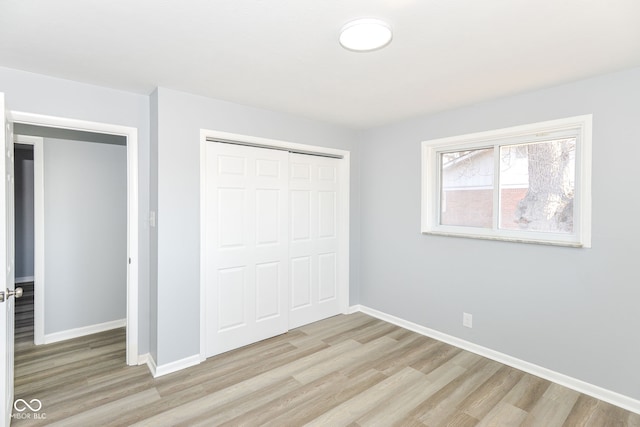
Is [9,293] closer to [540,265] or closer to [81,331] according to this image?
[81,331]

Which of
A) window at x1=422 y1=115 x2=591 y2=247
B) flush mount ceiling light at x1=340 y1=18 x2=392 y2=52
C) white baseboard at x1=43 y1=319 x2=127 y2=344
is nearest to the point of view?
flush mount ceiling light at x1=340 y1=18 x2=392 y2=52

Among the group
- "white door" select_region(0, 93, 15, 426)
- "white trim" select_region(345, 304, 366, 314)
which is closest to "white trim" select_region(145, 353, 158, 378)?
"white door" select_region(0, 93, 15, 426)

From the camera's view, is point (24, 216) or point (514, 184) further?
point (24, 216)

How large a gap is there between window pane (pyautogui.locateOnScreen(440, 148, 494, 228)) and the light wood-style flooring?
4.27 feet

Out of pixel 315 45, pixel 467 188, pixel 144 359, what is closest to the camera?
pixel 315 45

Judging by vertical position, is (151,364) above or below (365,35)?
below

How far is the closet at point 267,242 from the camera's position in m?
3.00

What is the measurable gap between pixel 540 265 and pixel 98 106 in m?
3.80

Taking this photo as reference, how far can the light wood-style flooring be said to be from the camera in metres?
2.11

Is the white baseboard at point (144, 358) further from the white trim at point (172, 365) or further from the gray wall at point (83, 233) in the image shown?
the gray wall at point (83, 233)

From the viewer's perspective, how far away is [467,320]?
10.2 feet

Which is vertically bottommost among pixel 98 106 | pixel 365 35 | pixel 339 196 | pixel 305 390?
pixel 305 390
